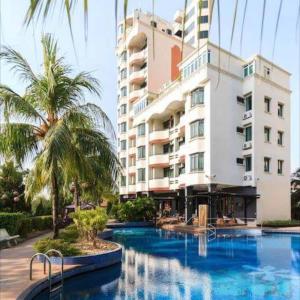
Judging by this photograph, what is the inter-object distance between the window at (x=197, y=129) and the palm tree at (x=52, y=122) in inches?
658

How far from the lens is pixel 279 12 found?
3.68 feet

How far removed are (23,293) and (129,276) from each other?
5.36 m

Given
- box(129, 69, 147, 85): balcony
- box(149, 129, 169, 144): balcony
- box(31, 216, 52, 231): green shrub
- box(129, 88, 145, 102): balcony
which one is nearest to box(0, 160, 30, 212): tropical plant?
box(31, 216, 52, 231): green shrub

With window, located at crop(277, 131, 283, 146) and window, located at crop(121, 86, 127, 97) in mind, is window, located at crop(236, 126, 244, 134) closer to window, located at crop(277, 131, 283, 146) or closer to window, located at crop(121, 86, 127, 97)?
window, located at crop(277, 131, 283, 146)

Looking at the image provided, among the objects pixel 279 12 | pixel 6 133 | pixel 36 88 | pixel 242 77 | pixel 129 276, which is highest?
pixel 242 77

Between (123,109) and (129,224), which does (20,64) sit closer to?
(129,224)

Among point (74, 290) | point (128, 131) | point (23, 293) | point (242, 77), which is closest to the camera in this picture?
point (23, 293)

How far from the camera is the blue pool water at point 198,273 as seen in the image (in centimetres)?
1131

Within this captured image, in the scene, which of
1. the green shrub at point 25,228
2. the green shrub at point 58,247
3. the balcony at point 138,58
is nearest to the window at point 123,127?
the balcony at point 138,58

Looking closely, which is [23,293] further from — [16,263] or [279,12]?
[279,12]

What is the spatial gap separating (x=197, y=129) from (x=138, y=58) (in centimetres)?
1943

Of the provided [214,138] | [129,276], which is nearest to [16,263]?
[129,276]

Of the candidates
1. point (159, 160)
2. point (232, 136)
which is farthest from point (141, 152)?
point (232, 136)

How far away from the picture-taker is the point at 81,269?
12.9m
